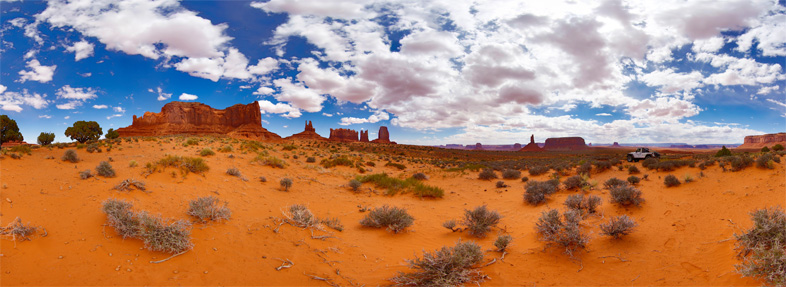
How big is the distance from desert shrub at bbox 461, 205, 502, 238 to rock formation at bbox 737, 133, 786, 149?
545 feet

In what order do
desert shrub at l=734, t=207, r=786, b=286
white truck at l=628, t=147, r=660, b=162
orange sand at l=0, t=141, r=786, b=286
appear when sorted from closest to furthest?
desert shrub at l=734, t=207, r=786, b=286 → orange sand at l=0, t=141, r=786, b=286 → white truck at l=628, t=147, r=660, b=162

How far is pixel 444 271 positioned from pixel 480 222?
324cm

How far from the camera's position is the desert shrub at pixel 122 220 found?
5.02 m

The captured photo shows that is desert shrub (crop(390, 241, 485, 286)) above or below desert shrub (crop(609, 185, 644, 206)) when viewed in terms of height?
below

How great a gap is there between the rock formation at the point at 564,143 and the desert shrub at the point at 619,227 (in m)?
165

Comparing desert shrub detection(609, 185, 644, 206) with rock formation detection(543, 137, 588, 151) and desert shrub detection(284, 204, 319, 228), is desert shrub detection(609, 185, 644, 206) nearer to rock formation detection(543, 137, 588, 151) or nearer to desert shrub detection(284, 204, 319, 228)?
desert shrub detection(284, 204, 319, 228)

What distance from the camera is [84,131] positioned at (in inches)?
1128

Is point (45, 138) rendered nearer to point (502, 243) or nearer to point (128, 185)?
point (128, 185)

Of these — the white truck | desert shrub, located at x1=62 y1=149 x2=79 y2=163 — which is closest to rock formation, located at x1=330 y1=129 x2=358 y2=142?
the white truck

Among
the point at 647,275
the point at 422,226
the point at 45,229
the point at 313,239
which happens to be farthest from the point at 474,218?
the point at 45,229

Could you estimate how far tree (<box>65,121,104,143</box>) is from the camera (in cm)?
2753

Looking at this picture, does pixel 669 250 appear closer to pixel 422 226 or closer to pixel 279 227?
pixel 422 226

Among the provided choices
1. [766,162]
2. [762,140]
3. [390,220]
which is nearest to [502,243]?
[390,220]

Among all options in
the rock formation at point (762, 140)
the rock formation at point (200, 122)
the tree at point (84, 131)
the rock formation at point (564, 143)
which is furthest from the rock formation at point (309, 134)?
the rock formation at point (762, 140)
